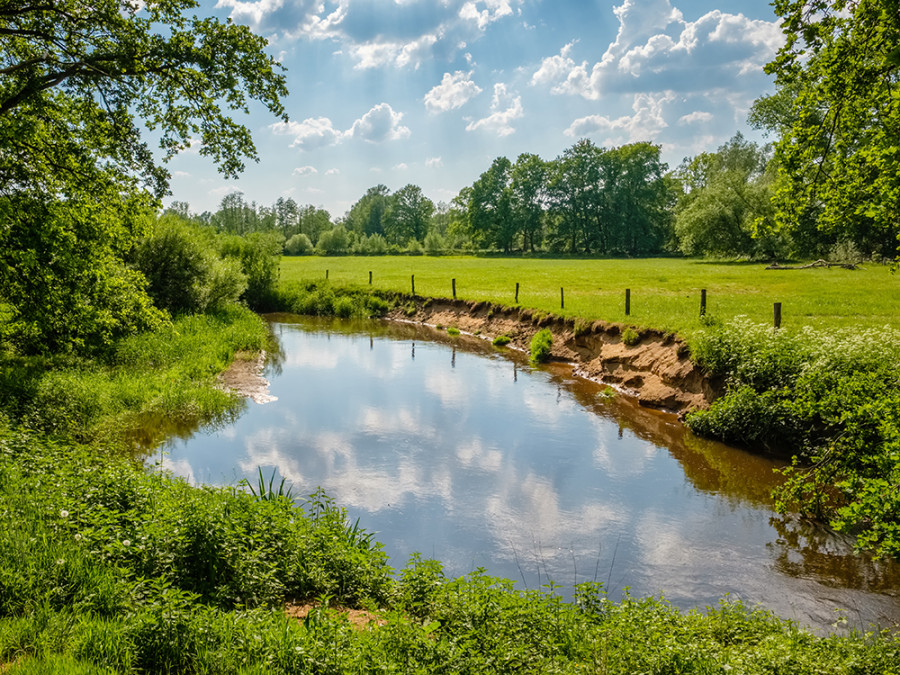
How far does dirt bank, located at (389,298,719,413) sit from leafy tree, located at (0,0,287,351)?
13940 millimetres

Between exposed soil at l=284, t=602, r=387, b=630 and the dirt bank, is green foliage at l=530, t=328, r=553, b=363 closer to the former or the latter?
the dirt bank

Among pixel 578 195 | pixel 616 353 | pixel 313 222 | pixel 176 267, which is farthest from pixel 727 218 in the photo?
pixel 313 222

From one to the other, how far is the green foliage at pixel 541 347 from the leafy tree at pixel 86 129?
15.5 m

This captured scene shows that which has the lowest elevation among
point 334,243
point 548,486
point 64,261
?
point 548,486

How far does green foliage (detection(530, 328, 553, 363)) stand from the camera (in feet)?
82.2

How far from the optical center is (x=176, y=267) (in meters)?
27.7

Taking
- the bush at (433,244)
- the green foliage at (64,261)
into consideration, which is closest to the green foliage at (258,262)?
the green foliage at (64,261)

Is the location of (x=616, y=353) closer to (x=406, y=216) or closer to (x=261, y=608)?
(x=261, y=608)

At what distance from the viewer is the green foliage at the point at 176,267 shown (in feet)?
88.9

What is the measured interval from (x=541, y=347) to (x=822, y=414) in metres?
14.8

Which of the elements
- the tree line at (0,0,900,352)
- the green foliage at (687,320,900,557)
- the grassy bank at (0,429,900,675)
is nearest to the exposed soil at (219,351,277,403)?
the tree line at (0,0,900,352)

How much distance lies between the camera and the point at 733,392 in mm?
15008

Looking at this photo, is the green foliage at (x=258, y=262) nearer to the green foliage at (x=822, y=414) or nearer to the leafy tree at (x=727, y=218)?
the green foliage at (x=822, y=414)

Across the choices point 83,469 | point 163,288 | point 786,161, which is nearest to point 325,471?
point 83,469
